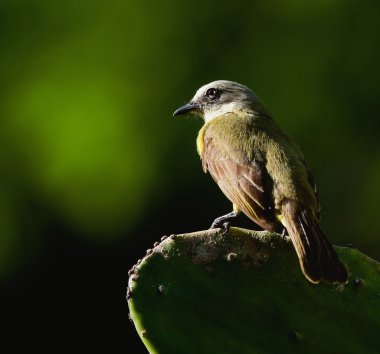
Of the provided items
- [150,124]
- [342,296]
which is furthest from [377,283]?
[150,124]

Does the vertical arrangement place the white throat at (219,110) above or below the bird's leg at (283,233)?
above

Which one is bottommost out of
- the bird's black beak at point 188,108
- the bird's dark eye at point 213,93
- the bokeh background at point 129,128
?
the bokeh background at point 129,128

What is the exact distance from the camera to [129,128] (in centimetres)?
962

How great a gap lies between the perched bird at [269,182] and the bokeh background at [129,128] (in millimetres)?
3281

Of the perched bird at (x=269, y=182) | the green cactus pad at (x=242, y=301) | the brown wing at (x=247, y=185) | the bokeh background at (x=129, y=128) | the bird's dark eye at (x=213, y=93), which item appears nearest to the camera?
the green cactus pad at (x=242, y=301)

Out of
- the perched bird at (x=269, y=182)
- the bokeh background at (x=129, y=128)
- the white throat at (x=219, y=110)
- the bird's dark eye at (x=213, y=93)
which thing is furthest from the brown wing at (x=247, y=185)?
the bokeh background at (x=129, y=128)

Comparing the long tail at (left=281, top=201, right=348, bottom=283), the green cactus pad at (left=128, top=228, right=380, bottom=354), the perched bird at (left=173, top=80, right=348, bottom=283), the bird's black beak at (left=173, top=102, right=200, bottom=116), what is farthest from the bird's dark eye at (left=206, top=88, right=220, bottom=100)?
the green cactus pad at (left=128, top=228, right=380, bottom=354)

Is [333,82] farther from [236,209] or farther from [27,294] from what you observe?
[236,209]

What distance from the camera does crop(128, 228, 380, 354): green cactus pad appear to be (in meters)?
3.90

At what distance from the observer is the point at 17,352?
969cm

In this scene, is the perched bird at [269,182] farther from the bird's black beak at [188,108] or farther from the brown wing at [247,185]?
the bird's black beak at [188,108]

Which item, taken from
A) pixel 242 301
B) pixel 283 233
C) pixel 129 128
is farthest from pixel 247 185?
pixel 129 128

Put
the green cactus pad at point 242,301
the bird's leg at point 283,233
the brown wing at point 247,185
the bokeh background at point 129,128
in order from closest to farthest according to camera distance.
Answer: the green cactus pad at point 242,301, the bird's leg at point 283,233, the brown wing at point 247,185, the bokeh background at point 129,128

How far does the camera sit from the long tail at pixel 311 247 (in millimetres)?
4180
